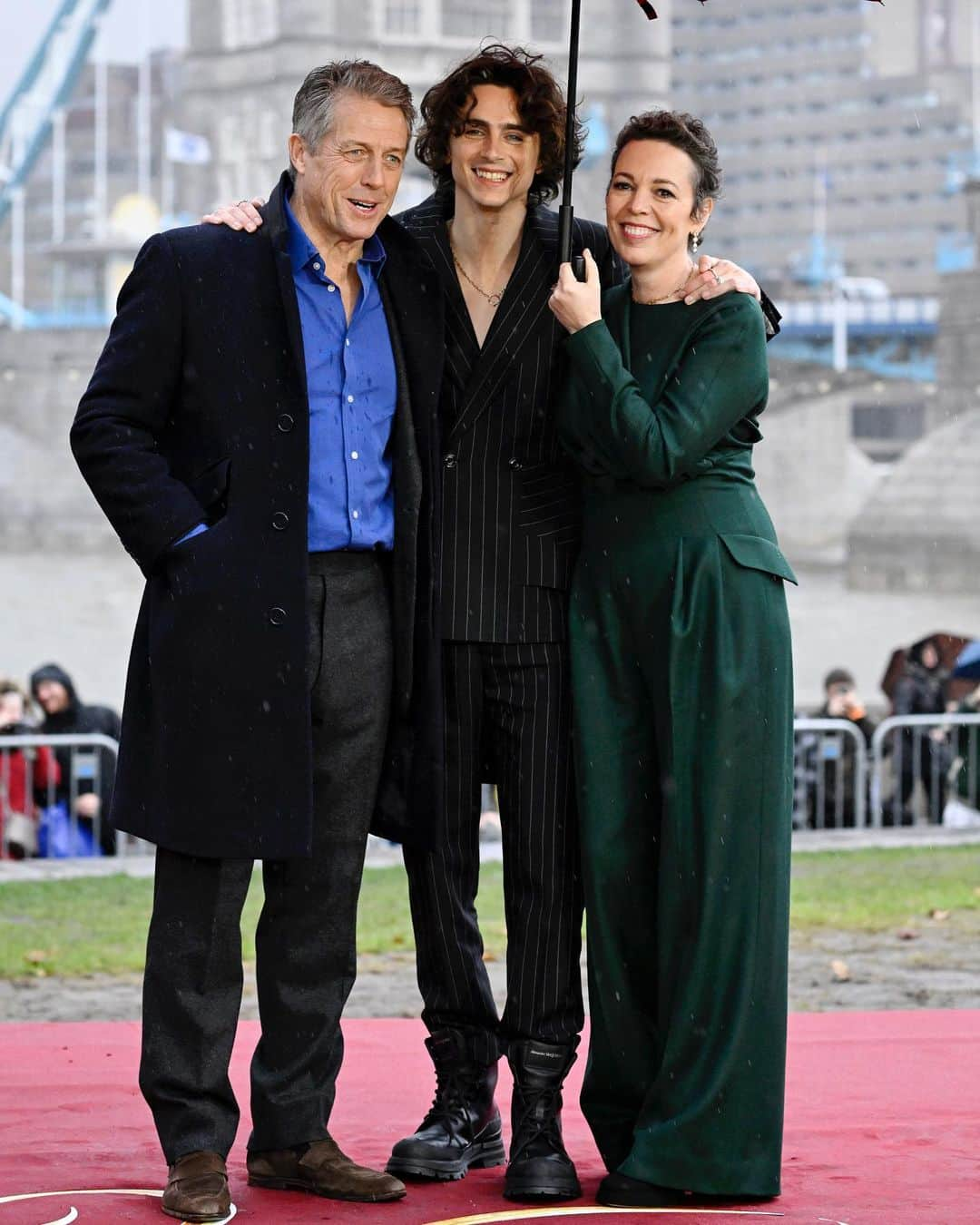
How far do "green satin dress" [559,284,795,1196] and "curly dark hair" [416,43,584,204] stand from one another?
12.1 inches

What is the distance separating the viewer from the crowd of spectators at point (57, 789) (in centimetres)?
972

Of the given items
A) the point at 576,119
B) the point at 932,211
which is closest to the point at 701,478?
the point at 576,119

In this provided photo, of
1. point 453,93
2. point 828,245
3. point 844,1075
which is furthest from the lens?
point 828,245

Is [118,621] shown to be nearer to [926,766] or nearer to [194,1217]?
[926,766]

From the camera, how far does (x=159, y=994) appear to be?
3301mm

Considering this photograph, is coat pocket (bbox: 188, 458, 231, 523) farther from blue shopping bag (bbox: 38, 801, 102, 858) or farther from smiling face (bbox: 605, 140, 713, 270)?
blue shopping bag (bbox: 38, 801, 102, 858)

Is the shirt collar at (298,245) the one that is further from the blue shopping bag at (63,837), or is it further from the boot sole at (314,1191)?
the blue shopping bag at (63,837)

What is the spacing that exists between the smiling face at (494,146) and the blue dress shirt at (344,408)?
268mm

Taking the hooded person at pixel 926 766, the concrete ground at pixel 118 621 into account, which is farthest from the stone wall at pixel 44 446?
the hooded person at pixel 926 766

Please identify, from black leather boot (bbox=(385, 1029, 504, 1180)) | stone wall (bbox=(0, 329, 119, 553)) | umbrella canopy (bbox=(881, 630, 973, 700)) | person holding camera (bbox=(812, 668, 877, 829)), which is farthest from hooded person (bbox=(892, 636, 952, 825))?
stone wall (bbox=(0, 329, 119, 553))

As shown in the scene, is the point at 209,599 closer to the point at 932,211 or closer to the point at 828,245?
the point at 932,211

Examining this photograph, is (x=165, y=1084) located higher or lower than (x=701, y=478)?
lower

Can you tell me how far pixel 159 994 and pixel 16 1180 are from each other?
1.52 ft

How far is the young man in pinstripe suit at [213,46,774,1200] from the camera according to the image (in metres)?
3.48
